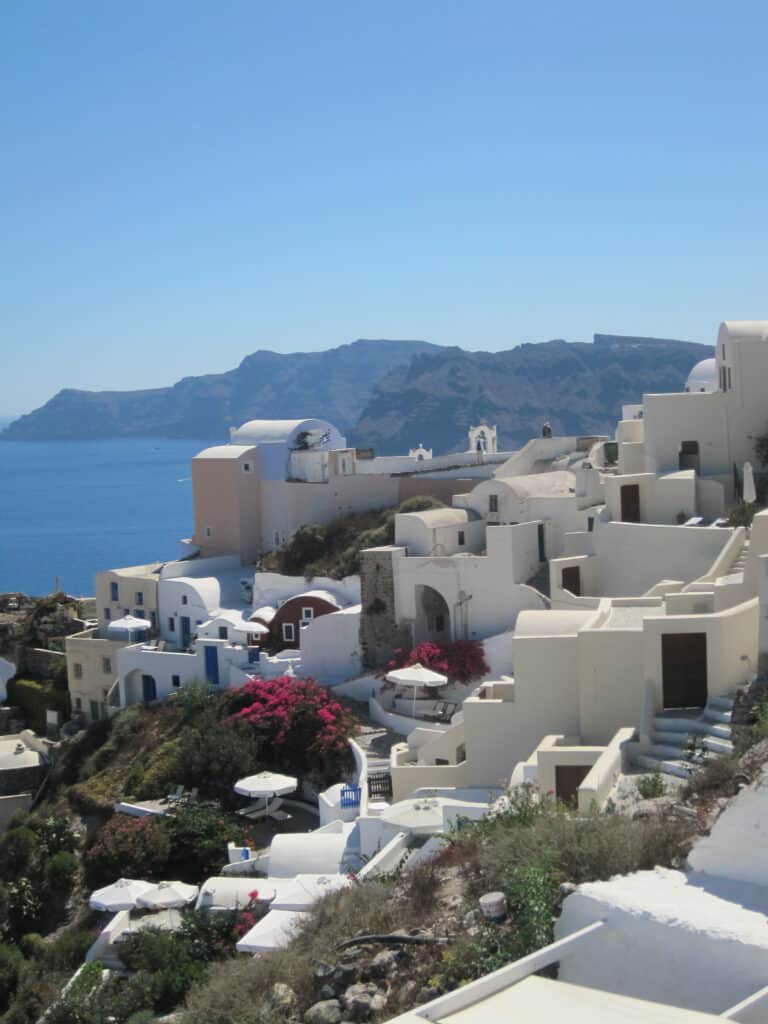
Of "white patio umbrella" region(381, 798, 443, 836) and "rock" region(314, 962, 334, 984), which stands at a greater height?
"rock" region(314, 962, 334, 984)

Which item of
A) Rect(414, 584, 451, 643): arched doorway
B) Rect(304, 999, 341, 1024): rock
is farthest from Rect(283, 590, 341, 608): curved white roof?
Rect(304, 999, 341, 1024): rock

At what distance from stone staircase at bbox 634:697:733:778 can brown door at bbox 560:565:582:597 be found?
10.6 meters

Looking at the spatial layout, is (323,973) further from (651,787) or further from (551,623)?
(551,623)

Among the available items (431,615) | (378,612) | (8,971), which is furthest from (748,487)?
(8,971)

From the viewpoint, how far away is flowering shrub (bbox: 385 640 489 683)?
1027 inches

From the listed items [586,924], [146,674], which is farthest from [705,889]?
[146,674]

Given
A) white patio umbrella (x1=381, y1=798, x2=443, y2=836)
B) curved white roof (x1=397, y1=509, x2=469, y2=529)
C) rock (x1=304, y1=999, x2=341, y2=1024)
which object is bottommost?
white patio umbrella (x1=381, y1=798, x2=443, y2=836)

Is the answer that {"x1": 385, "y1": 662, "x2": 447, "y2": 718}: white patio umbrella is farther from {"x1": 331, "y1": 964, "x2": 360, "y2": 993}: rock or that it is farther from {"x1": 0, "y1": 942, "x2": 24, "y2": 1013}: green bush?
{"x1": 331, "y1": 964, "x2": 360, "y2": 993}: rock

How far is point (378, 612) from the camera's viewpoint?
28594 millimetres

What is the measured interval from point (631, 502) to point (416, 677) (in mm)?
6175

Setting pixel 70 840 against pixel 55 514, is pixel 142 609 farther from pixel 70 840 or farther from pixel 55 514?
pixel 55 514

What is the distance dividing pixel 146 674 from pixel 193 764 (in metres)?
6.38

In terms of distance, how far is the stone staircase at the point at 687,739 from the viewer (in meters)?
13.7

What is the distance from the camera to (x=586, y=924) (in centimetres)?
874
